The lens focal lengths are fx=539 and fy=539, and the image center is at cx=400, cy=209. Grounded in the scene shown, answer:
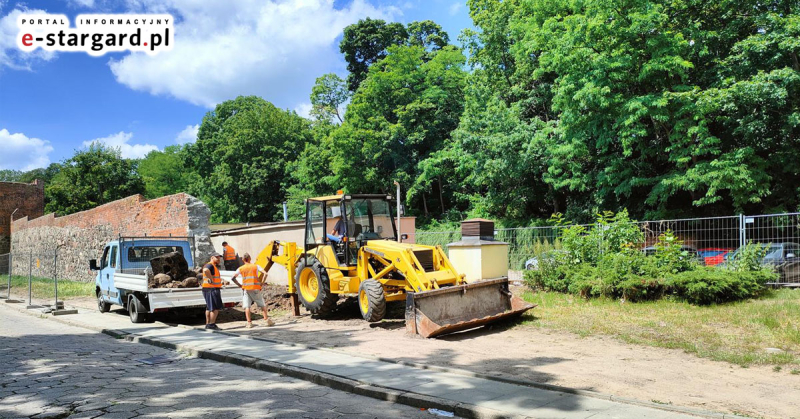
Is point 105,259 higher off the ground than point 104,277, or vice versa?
point 105,259

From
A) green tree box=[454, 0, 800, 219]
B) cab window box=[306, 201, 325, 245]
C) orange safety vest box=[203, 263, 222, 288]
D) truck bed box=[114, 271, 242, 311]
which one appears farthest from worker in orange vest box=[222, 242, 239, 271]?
green tree box=[454, 0, 800, 219]

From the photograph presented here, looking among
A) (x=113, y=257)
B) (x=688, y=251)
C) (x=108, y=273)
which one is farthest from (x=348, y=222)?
(x=688, y=251)

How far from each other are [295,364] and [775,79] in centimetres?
1778

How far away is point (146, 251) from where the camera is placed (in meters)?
14.9

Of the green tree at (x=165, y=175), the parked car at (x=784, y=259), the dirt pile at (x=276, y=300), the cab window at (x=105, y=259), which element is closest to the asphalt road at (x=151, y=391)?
the dirt pile at (x=276, y=300)

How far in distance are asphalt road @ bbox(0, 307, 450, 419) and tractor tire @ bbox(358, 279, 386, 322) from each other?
9.81 ft

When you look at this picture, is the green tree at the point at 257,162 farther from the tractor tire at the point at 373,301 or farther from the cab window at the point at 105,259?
the tractor tire at the point at 373,301

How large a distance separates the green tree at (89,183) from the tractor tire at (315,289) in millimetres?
40469

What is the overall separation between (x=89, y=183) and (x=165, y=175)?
26764mm

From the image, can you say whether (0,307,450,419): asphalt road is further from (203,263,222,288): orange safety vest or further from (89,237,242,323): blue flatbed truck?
(89,237,242,323): blue flatbed truck

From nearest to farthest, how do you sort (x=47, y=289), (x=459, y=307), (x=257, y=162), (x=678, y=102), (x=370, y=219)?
1. (x=459, y=307)
2. (x=370, y=219)
3. (x=678, y=102)
4. (x=47, y=289)
5. (x=257, y=162)

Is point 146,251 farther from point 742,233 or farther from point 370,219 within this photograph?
point 742,233

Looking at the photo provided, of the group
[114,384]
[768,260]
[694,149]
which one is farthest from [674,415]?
[694,149]

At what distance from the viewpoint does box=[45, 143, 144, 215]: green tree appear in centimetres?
4588
